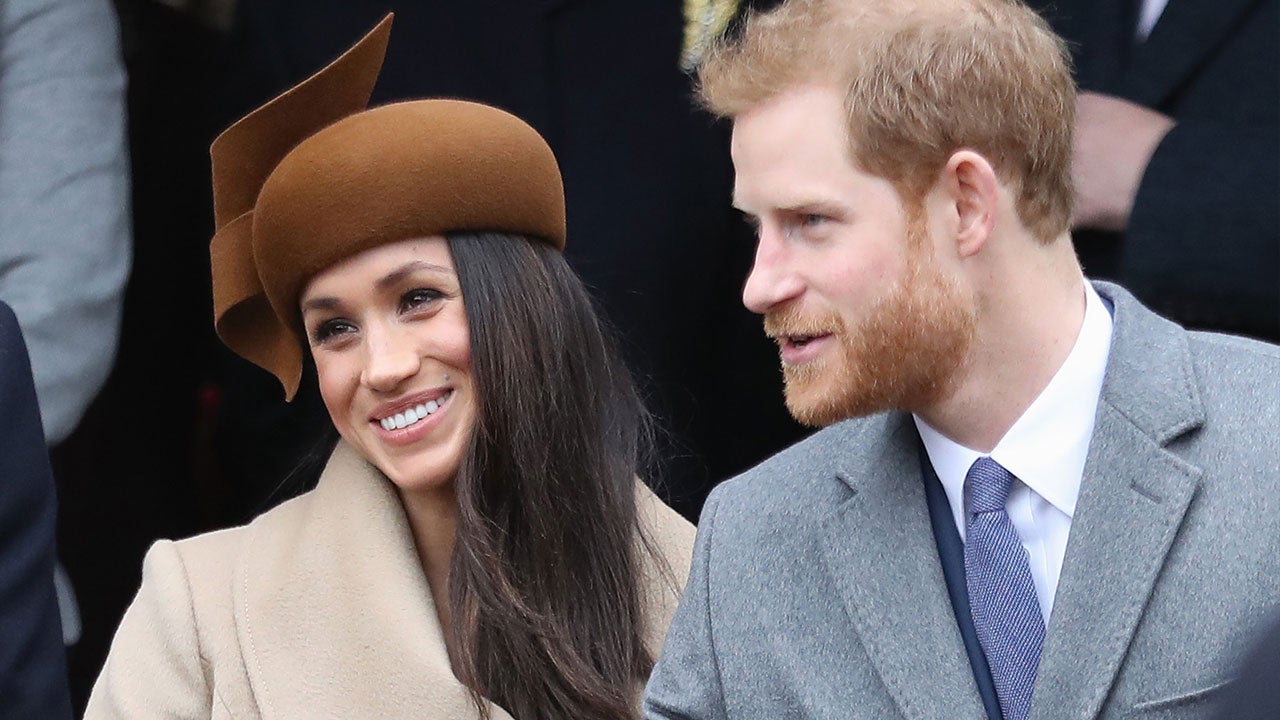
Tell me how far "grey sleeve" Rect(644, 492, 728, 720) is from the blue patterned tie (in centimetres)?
37

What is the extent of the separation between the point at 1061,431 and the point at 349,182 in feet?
4.18

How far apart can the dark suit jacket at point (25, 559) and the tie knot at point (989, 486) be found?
1.30m

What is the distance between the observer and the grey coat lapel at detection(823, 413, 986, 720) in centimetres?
258

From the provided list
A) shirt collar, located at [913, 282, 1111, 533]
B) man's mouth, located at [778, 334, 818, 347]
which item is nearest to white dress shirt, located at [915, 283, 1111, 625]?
shirt collar, located at [913, 282, 1111, 533]

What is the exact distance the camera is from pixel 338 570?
3.52 meters

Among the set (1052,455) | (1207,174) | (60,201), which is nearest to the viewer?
(1052,455)

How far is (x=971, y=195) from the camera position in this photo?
261cm

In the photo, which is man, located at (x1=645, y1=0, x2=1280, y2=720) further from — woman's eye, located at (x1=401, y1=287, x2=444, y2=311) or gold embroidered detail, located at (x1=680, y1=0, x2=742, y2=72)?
gold embroidered detail, located at (x1=680, y1=0, x2=742, y2=72)

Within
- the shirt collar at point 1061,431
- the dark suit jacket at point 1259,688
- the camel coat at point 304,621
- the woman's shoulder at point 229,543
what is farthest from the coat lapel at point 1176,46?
the dark suit jacket at point 1259,688

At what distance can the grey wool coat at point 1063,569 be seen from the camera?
246 cm

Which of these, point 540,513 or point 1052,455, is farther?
point 540,513

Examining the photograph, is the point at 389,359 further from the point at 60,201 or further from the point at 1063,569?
the point at 1063,569

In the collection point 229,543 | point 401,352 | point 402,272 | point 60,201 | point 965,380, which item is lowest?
point 965,380

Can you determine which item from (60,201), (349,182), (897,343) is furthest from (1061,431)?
(60,201)
